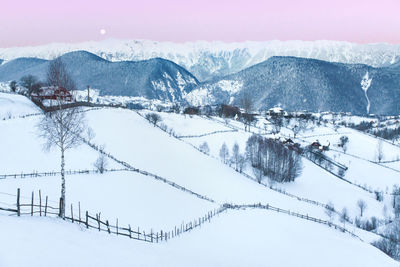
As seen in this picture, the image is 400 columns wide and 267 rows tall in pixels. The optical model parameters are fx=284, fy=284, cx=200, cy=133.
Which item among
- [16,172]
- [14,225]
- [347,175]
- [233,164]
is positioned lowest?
[347,175]

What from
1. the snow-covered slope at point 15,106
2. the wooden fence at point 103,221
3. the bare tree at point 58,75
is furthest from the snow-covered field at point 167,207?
the bare tree at point 58,75

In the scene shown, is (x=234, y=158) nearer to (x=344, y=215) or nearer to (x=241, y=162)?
(x=241, y=162)

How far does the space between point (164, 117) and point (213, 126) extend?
25485mm

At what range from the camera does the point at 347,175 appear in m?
91.6

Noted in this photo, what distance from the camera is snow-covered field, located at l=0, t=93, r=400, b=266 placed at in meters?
17.0

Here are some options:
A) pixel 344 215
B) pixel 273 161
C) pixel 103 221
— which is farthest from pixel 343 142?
pixel 103 221

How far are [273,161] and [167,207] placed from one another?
148ft

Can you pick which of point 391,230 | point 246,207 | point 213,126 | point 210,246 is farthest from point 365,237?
point 213,126

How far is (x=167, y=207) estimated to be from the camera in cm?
3666

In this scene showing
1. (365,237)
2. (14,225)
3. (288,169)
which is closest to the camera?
(14,225)

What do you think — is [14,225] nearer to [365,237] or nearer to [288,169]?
[365,237]

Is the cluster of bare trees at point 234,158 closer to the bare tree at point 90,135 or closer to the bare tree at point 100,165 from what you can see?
the bare tree at point 90,135

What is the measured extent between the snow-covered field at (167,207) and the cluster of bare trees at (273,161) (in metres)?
2.81

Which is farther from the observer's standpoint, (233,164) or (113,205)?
(233,164)
